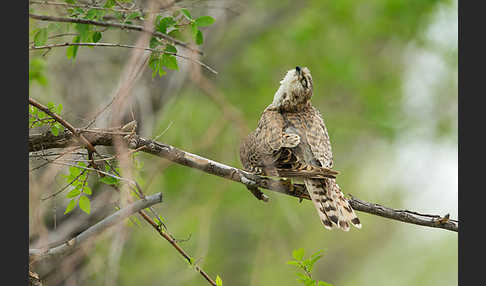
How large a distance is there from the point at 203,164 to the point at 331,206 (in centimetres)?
126

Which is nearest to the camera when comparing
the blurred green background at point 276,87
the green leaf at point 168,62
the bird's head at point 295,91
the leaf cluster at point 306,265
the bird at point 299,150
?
the leaf cluster at point 306,265

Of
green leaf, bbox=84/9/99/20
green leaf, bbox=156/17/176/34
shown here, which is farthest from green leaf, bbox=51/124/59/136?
green leaf, bbox=156/17/176/34

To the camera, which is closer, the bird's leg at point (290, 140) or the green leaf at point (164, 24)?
the green leaf at point (164, 24)

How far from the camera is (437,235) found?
20.2m

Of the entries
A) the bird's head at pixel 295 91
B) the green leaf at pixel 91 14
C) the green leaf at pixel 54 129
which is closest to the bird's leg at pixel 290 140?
the bird's head at pixel 295 91

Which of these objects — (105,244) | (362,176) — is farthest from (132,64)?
(362,176)

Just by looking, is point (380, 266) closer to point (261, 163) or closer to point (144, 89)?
point (144, 89)

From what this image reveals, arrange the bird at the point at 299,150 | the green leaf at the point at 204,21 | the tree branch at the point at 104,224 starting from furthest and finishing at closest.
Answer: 1. the bird at the point at 299,150
2. the green leaf at the point at 204,21
3. the tree branch at the point at 104,224

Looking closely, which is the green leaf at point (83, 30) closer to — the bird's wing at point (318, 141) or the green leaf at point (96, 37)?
the green leaf at point (96, 37)

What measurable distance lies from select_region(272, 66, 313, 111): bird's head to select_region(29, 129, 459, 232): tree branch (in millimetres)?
1097

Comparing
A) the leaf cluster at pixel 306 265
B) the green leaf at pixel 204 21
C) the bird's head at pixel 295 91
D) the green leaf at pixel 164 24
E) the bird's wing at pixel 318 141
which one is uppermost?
the green leaf at pixel 204 21

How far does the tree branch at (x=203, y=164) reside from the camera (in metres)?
3.26

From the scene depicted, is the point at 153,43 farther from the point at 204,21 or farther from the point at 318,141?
the point at 318,141

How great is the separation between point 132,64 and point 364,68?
362 inches
